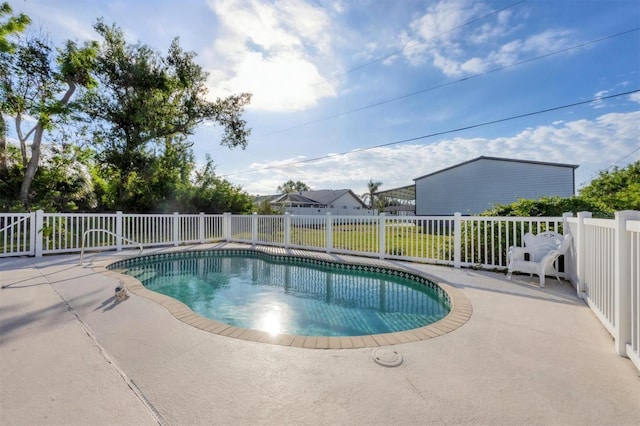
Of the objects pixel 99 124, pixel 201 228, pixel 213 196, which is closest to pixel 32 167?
pixel 99 124

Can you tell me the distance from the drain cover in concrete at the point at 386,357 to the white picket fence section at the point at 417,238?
1668 millimetres

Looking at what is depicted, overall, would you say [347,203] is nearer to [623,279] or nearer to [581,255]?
[581,255]

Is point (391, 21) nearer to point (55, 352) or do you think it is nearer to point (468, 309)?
point (468, 309)

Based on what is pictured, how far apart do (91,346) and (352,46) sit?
10.5 m

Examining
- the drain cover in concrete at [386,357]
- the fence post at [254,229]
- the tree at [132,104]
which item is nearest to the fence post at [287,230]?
Answer: the fence post at [254,229]

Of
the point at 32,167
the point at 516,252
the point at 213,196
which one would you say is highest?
the point at 32,167

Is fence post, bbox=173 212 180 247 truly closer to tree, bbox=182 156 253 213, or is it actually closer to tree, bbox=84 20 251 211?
tree, bbox=182 156 253 213

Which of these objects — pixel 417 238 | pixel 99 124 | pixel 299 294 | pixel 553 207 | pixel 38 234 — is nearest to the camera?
pixel 299 294

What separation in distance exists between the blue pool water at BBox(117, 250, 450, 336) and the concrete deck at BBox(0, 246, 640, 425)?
3.62ft

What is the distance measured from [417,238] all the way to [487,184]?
53.2 ft

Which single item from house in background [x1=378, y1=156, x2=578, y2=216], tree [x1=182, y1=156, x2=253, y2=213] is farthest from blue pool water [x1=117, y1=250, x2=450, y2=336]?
house in background [x1=378, y1=156, x2=578, y2=216]

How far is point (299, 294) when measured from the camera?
16.9ft

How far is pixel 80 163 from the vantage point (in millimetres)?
13320

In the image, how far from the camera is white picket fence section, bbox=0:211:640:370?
2.24 metres
